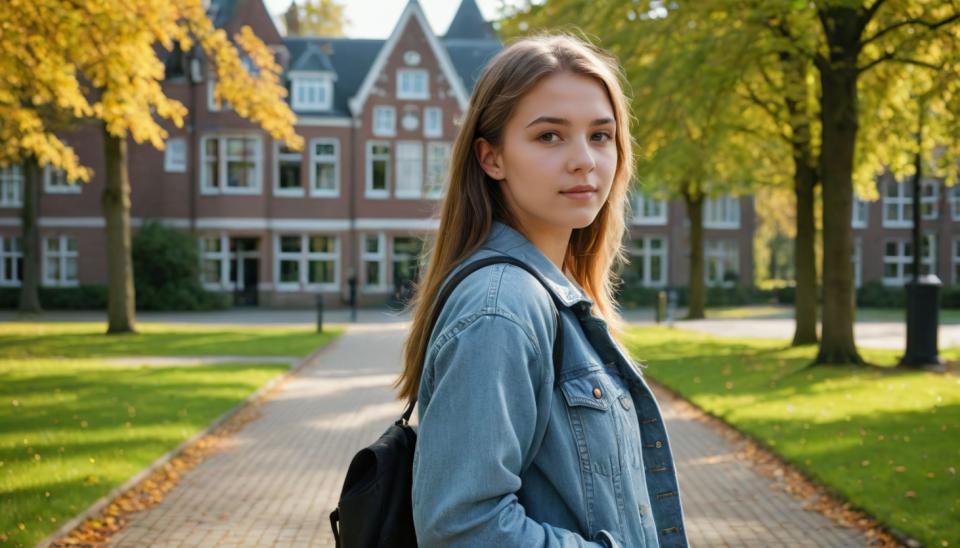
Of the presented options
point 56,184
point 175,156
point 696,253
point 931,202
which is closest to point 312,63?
point 175,156

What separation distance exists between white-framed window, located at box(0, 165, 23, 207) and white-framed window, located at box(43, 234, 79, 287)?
2.15m

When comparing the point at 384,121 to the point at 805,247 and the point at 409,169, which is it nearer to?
the point at 409,169

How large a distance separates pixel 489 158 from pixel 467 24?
4975 cm

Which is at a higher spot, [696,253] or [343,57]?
[343,57]

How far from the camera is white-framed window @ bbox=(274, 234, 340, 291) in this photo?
40500 millimetres

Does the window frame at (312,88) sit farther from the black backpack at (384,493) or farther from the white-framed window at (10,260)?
the black backpack at (384,493)

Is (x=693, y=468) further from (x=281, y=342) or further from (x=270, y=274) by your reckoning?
(x=270, y=274)

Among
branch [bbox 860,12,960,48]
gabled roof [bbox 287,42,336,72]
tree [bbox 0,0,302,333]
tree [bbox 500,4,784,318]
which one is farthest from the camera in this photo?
gabled roof [bbox 287,42,336,72]

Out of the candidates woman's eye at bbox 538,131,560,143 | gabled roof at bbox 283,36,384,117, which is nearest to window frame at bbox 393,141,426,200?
gabled roof at bbox 283,36,384,117

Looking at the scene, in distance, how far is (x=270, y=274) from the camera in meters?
40.2

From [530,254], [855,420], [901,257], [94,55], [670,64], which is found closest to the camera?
[530,254]

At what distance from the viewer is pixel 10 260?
40.1 metres

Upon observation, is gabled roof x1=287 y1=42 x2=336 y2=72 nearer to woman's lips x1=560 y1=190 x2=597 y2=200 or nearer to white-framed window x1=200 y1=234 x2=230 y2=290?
white-framed window x1=200 y1=234 x2=230 y2=290

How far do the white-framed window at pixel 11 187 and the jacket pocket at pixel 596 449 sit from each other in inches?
1697
